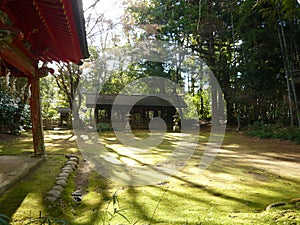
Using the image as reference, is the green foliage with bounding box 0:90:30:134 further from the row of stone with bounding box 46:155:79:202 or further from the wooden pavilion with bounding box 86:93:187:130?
the row of stone with bounding box 46:155:79:202

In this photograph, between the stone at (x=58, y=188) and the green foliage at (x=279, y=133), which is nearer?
the stone at (x=58, y=188)

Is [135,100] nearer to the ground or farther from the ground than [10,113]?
farther from the ground

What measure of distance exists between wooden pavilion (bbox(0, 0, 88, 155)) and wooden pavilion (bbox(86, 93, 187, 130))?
11.3 metres

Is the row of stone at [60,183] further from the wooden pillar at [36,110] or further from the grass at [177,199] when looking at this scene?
the wooden pillar at [36,110]

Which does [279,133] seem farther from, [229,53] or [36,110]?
[36,110]

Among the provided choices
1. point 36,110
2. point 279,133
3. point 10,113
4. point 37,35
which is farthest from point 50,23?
point 279,133

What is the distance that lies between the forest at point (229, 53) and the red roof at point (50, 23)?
594 cm

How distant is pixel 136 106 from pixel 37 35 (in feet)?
43.8

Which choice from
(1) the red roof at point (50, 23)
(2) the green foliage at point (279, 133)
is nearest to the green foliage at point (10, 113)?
(1) the red roof at point (50, 23)

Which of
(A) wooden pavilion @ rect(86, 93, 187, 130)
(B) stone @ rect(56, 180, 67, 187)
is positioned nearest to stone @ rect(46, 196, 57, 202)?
(B) stone @ rect(56, 180, 67, 187)

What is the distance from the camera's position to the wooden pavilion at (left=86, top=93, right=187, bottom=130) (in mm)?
16125

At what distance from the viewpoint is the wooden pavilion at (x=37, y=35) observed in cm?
220

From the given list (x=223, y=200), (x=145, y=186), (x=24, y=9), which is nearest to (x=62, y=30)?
(x=24, y=9)

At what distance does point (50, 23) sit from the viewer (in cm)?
272
